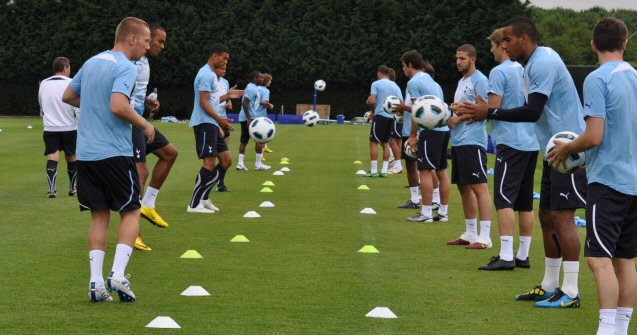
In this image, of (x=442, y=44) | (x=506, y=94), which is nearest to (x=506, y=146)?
(x=506, y=94)

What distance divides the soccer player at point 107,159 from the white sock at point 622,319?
12.2 feet

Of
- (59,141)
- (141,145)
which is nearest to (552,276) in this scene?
(141,145)

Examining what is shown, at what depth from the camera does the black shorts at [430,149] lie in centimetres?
1389

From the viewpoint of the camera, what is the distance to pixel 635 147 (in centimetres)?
680

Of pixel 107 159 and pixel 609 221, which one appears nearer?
pixel 609 221

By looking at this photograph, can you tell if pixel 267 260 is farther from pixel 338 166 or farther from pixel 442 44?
pixel 442 44

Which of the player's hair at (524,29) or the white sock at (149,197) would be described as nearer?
the player's hair at (524,29)

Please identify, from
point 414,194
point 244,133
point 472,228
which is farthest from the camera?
point 244,133

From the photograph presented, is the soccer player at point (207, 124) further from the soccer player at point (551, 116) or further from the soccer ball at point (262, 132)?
the soccer player at point (551, 116)

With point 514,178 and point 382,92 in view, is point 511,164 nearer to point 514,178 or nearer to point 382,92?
point 514,178

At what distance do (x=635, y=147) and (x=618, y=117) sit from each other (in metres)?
0.24

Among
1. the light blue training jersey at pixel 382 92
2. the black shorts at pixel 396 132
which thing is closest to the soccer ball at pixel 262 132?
the light blue training jersey at pixel 382 92

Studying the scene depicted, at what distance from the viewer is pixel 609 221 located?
6.71m

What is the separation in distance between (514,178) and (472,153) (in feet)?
6.35
